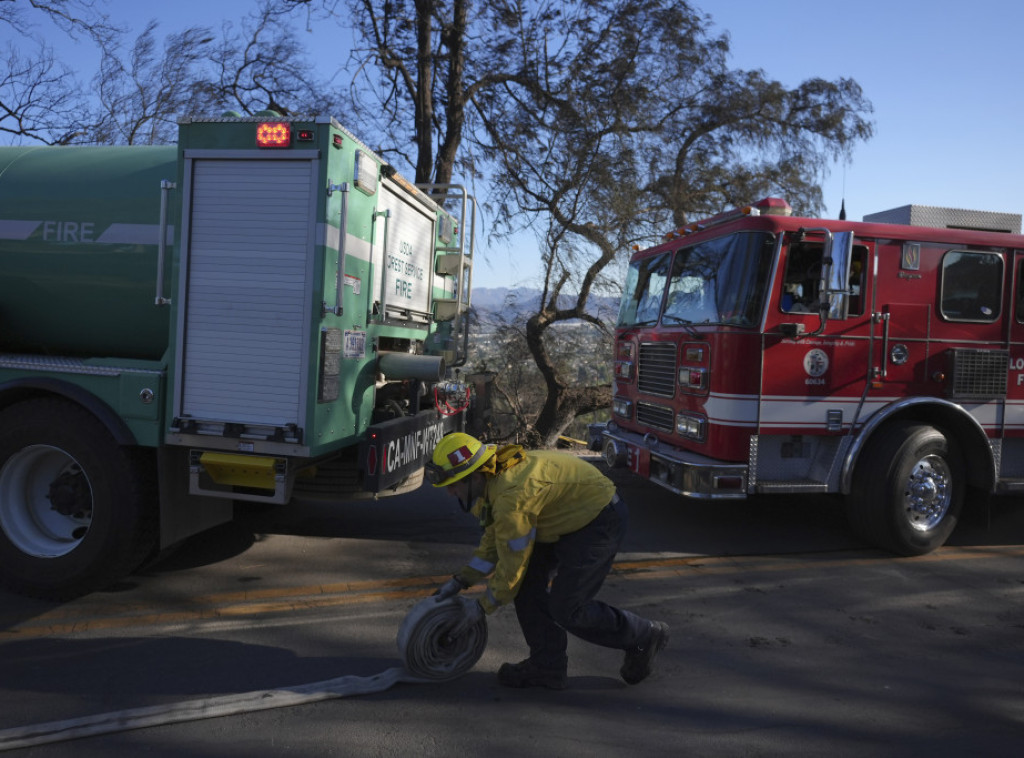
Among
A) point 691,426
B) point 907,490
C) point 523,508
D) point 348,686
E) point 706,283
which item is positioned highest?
point 706,283

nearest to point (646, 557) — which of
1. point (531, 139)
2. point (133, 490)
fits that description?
point (133, 490)

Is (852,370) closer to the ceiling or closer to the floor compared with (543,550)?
closer to the ceiling

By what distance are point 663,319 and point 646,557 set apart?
2.16 meters

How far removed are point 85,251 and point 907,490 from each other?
621 cm

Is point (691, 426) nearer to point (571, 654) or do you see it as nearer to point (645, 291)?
point (645, 291)

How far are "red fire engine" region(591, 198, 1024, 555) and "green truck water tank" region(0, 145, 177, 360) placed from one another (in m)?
3.99

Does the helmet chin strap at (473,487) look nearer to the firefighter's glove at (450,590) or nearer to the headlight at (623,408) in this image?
the firefighter's glove at (450,590)

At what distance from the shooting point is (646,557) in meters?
5.94

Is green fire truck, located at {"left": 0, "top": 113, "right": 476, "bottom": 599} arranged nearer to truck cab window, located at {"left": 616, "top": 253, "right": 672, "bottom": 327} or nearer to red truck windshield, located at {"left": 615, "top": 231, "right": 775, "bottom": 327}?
red truck windshield, located at {"left": 615, "top": 231, "right": 775, "bottom": 327}

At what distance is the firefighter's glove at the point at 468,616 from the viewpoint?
353 cm

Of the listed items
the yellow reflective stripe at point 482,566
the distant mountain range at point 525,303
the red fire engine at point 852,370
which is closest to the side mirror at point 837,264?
the red fire engine at point 852,370

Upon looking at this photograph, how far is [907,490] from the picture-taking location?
5984mm

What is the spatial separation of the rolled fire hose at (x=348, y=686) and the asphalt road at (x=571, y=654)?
0.05 metres

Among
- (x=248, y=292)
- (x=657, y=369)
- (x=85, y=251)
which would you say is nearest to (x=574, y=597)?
(x=248, y=292)
